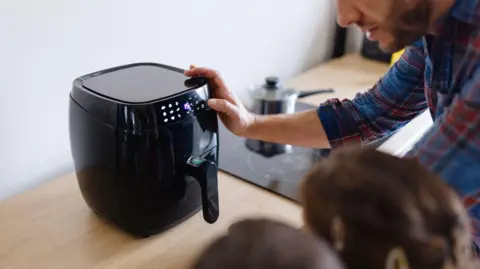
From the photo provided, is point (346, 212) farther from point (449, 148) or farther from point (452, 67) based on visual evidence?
point (452, 67)

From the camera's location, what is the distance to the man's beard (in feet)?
2.48

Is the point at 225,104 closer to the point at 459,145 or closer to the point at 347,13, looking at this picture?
the point at 347,13

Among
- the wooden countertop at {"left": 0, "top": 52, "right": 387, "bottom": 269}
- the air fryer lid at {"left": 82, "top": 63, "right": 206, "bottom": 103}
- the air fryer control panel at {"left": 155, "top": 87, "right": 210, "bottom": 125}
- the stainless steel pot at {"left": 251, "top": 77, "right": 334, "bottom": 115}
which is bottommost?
the wooden countertop at {"left": 0, "top": 52, "right": 387, "bottom": 269}

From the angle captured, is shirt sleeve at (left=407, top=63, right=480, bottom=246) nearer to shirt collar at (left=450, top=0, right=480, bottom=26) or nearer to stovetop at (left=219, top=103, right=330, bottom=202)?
shirt collar at (left=450, top=0, right=480, bottom=26)

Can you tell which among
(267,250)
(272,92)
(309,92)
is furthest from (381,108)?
(267,250)

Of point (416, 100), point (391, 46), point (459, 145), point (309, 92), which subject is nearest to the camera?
point (459, 145)

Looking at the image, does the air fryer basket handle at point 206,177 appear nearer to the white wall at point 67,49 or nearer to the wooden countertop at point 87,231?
the wooden countertop at point 87,231

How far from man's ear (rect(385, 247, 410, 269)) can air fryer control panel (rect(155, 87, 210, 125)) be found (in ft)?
1.66

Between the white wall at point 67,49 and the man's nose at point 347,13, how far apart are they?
55 cm

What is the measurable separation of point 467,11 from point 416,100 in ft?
0.96

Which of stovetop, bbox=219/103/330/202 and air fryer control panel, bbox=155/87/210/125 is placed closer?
air fryer control panel, bbox=155/87/210/125

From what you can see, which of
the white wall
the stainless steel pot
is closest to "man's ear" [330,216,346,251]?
the white wall

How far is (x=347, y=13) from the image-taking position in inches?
32.1

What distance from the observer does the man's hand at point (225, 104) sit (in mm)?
958
